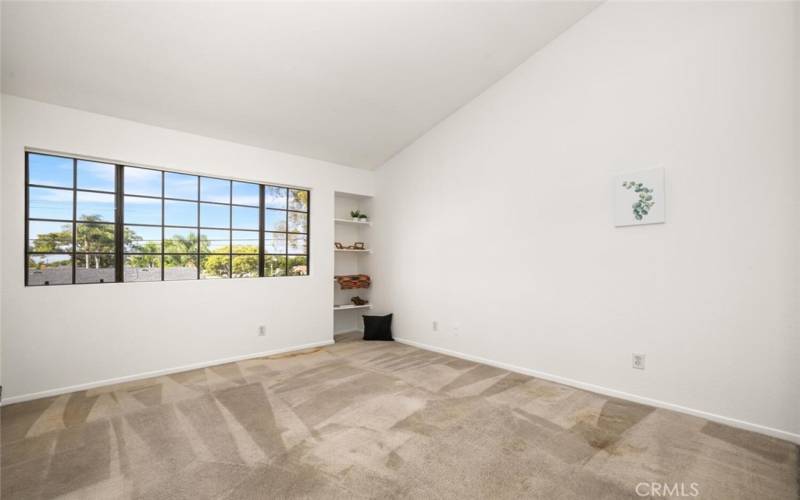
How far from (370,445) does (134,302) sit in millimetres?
2923

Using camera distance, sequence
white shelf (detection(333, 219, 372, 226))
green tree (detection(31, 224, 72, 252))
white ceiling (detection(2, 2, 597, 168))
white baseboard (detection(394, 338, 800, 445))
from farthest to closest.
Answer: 1. white shelf (detection(333, 219, 372, 226))
2. green tree (detection(31, 224, 72, 252))
3. white ceiling (detection(2, 2, 597, 168))
4. white baseboard (detection(394, 338, 800, 445))

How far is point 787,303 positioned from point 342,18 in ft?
12.6

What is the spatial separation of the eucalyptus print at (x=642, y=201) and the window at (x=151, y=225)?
3.92 meters

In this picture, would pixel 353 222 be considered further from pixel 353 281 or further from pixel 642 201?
pixel 642 201

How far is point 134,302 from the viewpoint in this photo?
3.63 m

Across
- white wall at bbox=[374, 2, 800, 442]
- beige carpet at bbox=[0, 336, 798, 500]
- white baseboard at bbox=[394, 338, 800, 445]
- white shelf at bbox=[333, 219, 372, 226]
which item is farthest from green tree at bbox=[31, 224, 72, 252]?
white baseboard at bbox=[394, 338, 800, 445]

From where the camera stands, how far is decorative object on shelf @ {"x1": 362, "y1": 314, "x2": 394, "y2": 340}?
533 centimetres

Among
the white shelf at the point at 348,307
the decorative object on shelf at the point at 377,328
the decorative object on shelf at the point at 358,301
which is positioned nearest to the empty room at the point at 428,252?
the decorative object on shelf at the point at 377,328

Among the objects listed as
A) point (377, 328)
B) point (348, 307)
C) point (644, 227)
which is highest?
point (644, 227)

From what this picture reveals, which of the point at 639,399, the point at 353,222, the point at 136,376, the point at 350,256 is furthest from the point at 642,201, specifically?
the point at 136,376

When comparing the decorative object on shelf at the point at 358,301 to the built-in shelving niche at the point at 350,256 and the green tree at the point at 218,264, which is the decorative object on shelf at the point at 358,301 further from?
the green tree at the point at 218,264

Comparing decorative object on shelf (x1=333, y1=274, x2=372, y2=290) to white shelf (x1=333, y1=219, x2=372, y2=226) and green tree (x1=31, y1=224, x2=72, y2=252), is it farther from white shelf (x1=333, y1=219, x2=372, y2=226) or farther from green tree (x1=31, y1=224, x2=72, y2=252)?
green tree (x1=31, y1=224, x2=72, y2=252)

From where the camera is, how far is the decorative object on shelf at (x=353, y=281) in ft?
18.5

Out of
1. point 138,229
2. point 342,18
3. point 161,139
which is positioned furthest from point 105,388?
point 342,18
